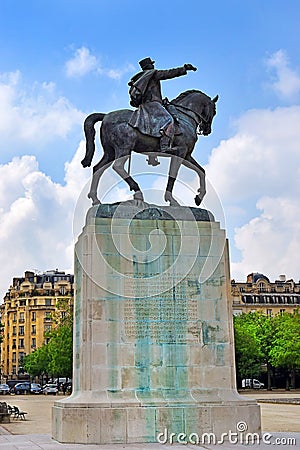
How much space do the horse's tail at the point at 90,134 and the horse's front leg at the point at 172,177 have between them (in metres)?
2.56

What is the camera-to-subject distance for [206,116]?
2081 cm

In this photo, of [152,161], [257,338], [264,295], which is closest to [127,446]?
[152,161]

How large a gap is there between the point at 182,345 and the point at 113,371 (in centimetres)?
205

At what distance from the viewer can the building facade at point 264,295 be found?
126125 millimetres

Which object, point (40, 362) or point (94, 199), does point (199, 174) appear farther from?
point (40, 362)

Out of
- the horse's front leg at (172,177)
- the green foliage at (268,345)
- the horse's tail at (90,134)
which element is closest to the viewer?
the horse's front leg at (172,177)

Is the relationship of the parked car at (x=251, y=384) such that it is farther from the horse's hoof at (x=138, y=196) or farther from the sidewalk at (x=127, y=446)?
the sidewalk at (x=127, y=446)

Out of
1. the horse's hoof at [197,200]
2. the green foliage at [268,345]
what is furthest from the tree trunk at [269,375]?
the horse's hoof at [197,200]

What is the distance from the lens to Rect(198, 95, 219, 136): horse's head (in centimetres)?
2077

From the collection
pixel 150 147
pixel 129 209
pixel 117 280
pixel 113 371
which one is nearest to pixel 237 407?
pixel 113 371

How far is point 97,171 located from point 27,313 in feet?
420

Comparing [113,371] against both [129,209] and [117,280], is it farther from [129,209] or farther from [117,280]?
[129,209]

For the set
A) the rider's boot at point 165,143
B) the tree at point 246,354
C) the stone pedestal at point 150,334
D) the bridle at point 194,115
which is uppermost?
the bridle at point 194,115
